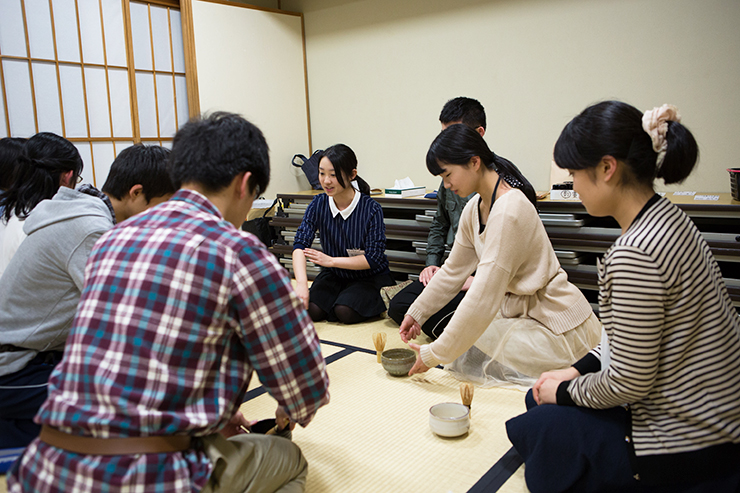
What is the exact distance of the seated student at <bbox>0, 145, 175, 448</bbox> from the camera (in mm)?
1697

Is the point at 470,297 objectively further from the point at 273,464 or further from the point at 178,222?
the point at 178,222

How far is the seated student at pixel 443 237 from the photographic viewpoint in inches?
112

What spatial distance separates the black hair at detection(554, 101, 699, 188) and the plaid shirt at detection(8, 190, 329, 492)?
0.77m

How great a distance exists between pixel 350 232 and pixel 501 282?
1.42m

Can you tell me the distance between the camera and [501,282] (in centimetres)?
199

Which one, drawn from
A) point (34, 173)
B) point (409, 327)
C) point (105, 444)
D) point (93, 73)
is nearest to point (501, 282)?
point (409, 327)

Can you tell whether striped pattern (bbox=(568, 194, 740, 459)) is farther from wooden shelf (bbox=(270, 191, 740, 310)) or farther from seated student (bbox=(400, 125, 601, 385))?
wooden shelf (bbox=(270, 191, 740, 310))

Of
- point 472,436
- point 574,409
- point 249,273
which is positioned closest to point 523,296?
point 472,436

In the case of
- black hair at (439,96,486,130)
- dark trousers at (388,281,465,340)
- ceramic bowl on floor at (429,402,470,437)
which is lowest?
ceramic bowl on floor at (429,402,470,437)

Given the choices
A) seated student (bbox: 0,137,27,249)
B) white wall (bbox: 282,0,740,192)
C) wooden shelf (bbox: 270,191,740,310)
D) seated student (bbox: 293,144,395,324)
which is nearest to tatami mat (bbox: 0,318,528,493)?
seated student (bbox: 293,144,395,324)

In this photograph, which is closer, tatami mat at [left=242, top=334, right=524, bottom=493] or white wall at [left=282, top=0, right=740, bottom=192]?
tatami mat at [left=242, top=334, right=524, bottom=493]

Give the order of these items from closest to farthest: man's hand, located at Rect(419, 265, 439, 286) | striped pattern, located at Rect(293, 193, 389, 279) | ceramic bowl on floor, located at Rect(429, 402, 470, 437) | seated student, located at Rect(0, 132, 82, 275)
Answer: ceramic bowl on floor, located at Rect(429, 402, 470, 437) < seated student, located at Rect(0, 132, 82, 275) < man's hand, located at Rect(419, 265, 439, 286) < striped pattern, located at Rect(293, 193, 389, 279)

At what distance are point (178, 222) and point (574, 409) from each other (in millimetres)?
1083

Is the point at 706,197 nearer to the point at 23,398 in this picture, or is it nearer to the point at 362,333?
the point at 362,333
